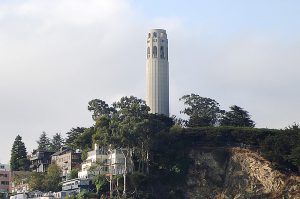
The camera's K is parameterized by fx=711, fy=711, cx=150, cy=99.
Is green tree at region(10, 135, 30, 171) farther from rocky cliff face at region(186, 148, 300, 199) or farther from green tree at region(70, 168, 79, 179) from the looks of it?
rocky cliff face at region(186, 148, 300, 199)

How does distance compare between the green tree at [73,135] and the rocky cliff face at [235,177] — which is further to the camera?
the green tree at [73,135]

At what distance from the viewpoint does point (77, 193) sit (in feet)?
266

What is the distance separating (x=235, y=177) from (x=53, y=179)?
2541 cm

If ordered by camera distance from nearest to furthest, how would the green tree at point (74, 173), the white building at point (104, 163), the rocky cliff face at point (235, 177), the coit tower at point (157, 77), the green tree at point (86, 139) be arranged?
the rocky cliff face at point (235, 177) < the white building at point (104, 163) < the green tree at point (86, 139) < the green tree at point (74, 173) < the coit tower at point (157, 77)

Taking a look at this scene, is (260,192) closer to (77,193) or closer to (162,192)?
(162,192)

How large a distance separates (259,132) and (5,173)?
→ 49.6 m

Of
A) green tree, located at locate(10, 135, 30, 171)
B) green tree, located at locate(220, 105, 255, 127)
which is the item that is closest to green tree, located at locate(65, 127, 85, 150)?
green tree, located at locate(10, 135, 30, 171)

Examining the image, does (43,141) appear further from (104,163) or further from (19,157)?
(104,163)

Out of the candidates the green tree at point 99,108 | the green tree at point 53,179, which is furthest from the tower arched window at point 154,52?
the green tree at point 53,179

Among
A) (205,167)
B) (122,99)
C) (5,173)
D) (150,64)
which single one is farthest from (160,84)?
(5,173)

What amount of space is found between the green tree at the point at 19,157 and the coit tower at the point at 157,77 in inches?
896

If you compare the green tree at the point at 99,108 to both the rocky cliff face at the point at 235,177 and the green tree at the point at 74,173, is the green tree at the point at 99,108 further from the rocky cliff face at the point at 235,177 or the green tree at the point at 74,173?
the rocky cliff face at the point at 235,177

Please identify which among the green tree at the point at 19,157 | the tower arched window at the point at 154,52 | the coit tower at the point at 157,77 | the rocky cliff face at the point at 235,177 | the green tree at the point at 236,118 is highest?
the tower arched window at the point at 154,52

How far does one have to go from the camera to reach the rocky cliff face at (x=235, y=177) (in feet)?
255
